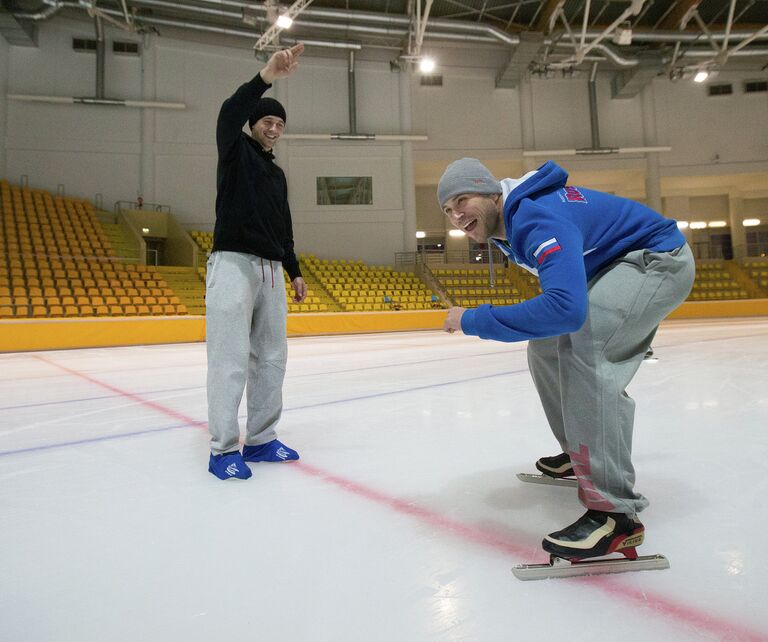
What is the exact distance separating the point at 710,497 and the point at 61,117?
17.8 meters

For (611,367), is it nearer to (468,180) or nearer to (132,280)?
(468,180)

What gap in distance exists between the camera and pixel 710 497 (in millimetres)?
1337

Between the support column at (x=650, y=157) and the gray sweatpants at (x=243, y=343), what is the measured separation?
63.2 feet

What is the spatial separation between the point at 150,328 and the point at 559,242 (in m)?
10.0

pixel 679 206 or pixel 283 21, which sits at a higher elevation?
pixel 283 21

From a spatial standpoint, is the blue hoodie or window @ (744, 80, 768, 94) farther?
window @ (744, 80, 768, 94)

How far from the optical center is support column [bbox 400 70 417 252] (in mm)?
16406

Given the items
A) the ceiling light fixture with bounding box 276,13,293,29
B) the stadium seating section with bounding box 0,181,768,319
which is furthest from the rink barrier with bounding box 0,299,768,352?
the ceiling light fixture with bounding box 276,13,293,29

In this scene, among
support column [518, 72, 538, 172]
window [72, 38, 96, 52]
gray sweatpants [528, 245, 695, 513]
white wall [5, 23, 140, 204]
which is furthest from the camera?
support column [518, 72, 538, 172]

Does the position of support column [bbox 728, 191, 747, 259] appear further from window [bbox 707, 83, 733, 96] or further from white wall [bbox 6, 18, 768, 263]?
window [bbox 707, 83, 733, 96]

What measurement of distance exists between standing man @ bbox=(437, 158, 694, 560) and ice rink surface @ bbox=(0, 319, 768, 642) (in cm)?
17

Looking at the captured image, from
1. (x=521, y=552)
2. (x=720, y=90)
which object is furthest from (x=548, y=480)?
(x=720, y=90)

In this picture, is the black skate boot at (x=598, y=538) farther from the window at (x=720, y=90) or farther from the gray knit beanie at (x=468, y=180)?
the window at (x=720, y=90)

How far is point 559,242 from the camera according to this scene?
1015mm
